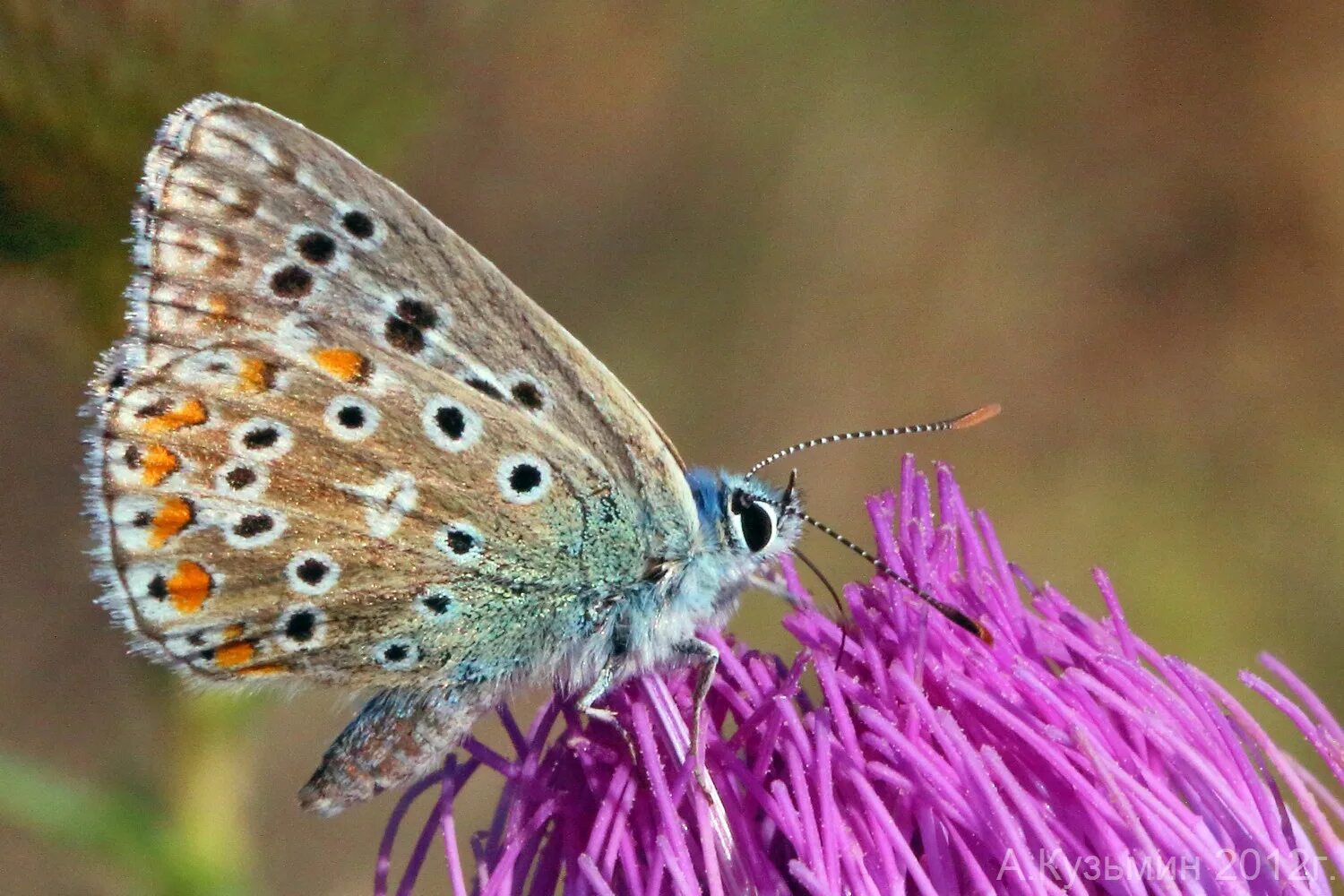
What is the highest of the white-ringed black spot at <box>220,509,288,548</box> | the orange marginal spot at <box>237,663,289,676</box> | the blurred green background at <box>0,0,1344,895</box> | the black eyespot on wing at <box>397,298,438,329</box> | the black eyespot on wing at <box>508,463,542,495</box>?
the blurred green background at <box>0,0,1344,895</box>

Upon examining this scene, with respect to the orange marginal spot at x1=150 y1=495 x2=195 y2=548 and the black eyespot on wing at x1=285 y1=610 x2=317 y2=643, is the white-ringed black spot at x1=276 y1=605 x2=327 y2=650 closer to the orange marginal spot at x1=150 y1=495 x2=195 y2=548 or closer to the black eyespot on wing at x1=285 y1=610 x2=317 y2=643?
the black eyespot on wing at x1=285 y1=610 x2=317 y2=643

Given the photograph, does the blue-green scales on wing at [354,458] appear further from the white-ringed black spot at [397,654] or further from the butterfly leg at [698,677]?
the butterfly leg at [698,677]

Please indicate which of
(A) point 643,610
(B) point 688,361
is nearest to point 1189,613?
(B) point 688,361

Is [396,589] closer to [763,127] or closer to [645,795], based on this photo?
[645,795]

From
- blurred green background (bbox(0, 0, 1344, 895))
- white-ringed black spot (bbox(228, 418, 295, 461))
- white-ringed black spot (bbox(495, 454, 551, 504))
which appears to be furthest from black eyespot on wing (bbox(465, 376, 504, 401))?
blurred green background (bbox(0, 0, 1344, 895))

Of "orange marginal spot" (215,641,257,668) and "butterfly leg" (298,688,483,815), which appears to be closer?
"butterfly leg" (298,688,483,815)

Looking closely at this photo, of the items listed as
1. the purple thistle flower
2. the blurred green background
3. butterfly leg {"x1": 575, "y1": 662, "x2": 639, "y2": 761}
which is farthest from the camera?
Result: the blurred green background

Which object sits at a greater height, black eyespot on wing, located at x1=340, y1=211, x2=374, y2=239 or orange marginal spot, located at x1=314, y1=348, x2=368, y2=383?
black eyespot on wing, located at x1=340, y1=211, x2=374, y2=239

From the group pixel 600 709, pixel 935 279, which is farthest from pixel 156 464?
pixel 935 279
